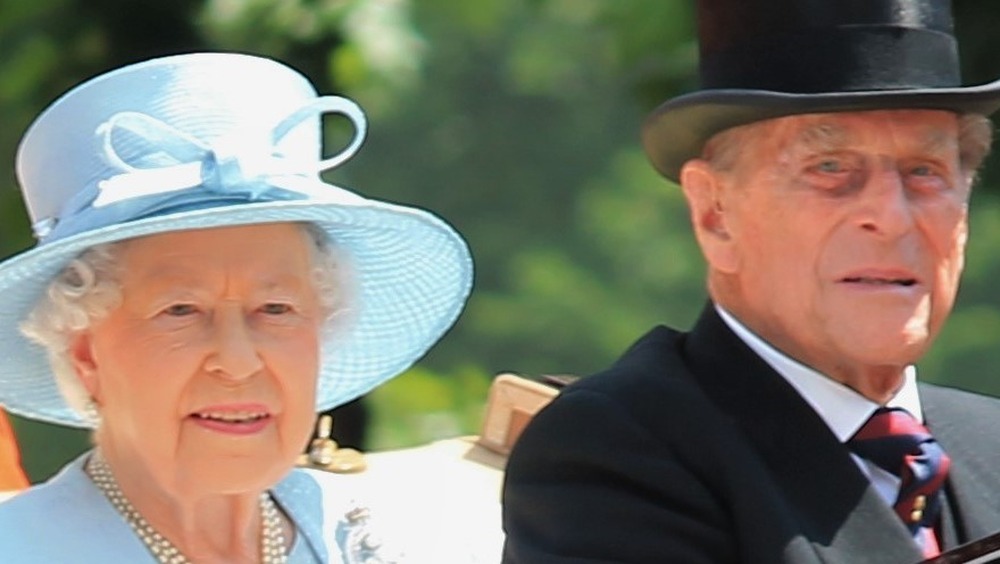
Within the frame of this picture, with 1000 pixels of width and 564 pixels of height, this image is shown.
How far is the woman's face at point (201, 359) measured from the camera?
2.92 meters

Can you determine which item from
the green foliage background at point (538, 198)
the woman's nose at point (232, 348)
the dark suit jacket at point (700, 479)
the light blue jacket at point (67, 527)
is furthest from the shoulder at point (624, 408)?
the green foliage background at point (538, 198)

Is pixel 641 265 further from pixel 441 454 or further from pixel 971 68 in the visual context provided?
pixel 441 454

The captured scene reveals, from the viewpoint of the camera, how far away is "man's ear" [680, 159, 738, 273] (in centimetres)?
319

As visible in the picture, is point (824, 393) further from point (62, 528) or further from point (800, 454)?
point (62, 528)

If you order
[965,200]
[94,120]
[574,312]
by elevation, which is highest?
→ [94,120]

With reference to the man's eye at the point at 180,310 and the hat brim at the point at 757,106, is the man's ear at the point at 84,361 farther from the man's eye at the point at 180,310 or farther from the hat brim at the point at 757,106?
the hat brim at the point at 757,106

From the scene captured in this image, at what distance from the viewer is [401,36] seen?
4.68 m

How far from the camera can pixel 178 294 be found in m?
2.92

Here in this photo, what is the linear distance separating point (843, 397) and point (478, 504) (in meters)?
0.78

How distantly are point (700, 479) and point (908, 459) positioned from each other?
0.31 meters

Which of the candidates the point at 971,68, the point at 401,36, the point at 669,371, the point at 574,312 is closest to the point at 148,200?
the point at 669,371

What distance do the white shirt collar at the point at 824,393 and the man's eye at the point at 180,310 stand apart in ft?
2.39

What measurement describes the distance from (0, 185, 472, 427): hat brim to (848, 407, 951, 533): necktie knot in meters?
0.59

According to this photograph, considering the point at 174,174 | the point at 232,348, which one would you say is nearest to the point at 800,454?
the point at 232,348
